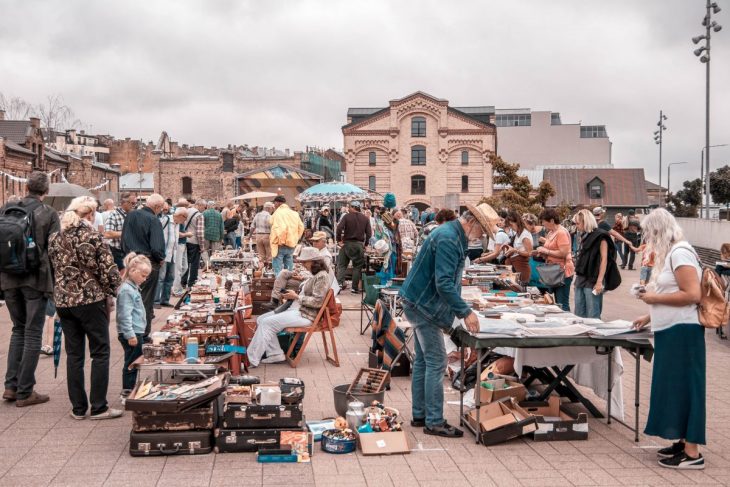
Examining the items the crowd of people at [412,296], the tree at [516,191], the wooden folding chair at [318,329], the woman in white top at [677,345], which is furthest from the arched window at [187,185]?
the woman in white top at [677,345]

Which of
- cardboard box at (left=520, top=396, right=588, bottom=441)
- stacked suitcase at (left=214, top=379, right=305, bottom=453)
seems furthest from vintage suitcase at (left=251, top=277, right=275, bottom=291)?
cardboard box at (left=520, top=396, right=588, bottom=441)

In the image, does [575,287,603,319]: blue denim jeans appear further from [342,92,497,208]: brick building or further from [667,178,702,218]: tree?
[667,178,702,218]: tree

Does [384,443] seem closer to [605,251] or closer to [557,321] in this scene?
[557,321]

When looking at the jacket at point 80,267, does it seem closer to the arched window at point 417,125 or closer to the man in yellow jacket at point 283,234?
the man in yellow jacket at point 283,234

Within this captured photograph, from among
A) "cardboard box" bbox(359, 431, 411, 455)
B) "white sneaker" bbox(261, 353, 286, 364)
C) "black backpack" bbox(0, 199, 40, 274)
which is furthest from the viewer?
"white sneaker" bbox(261, 353, 286, 364)

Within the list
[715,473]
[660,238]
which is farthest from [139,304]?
[715,473]

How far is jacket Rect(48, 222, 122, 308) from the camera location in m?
6.12

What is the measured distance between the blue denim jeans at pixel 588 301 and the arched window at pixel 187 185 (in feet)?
209

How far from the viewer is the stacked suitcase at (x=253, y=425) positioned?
5547 millimetres

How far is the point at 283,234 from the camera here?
569 inches

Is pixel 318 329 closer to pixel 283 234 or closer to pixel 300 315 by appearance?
pixel 300 315

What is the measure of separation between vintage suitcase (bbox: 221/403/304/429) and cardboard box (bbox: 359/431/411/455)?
0.56 meters

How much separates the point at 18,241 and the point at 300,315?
3.19 meters

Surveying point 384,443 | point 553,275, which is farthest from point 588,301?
point 384,443
